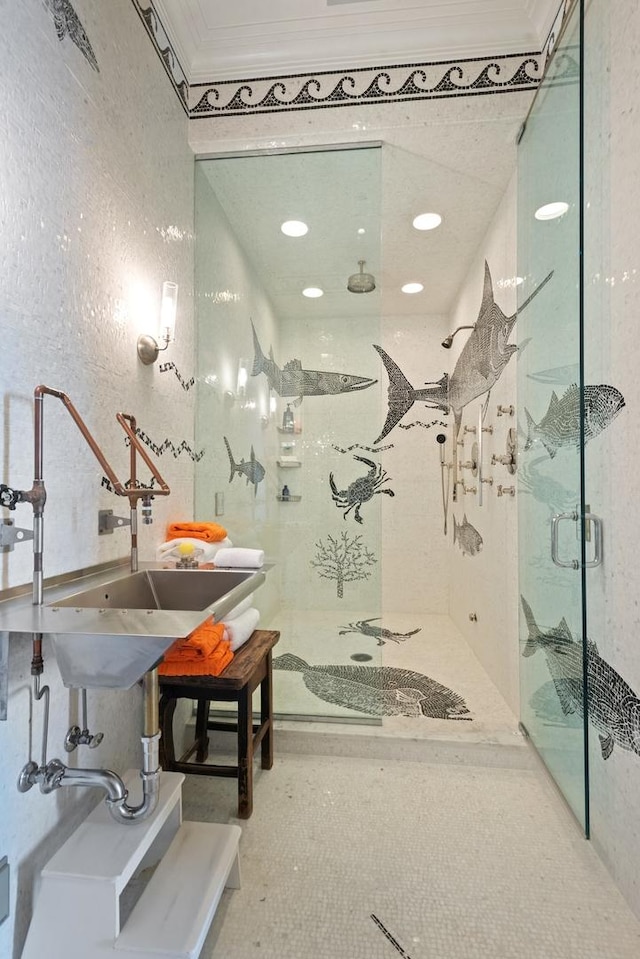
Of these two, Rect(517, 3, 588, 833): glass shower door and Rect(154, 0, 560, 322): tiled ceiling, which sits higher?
Rect(154, 0, 560, 322): tiled ceiling

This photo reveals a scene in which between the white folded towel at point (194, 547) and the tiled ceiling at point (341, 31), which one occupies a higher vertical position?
the tiled ceiling at point (341, 31)

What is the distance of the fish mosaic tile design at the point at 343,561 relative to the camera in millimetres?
2381

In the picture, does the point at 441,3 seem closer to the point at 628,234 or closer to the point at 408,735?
the point at 628,234

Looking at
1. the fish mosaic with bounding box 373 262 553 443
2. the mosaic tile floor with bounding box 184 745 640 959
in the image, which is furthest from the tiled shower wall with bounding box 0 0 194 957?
the fish mosaic with bounding box 373 262 553 443

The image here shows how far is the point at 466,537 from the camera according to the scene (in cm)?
342

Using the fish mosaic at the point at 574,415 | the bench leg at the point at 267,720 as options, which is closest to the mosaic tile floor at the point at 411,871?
the bench leg at the point at 267,720

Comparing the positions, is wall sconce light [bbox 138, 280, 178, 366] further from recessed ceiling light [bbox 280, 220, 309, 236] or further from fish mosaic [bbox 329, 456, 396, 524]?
fish mosaic [bbox 329, 456, 396, 524]

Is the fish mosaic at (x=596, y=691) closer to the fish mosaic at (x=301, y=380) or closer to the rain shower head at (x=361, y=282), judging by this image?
the fish mosaic at (x=301, y=380)

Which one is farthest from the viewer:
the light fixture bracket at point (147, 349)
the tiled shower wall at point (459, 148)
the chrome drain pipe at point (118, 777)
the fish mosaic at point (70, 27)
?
the tiled shower wall at point (459, 148)

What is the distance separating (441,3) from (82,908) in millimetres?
3152

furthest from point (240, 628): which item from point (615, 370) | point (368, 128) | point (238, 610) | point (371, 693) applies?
point (368, 128)

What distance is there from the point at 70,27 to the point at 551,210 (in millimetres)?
1641

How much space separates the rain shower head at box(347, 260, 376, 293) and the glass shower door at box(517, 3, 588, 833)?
0.70m

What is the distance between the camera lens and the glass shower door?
155 cm
